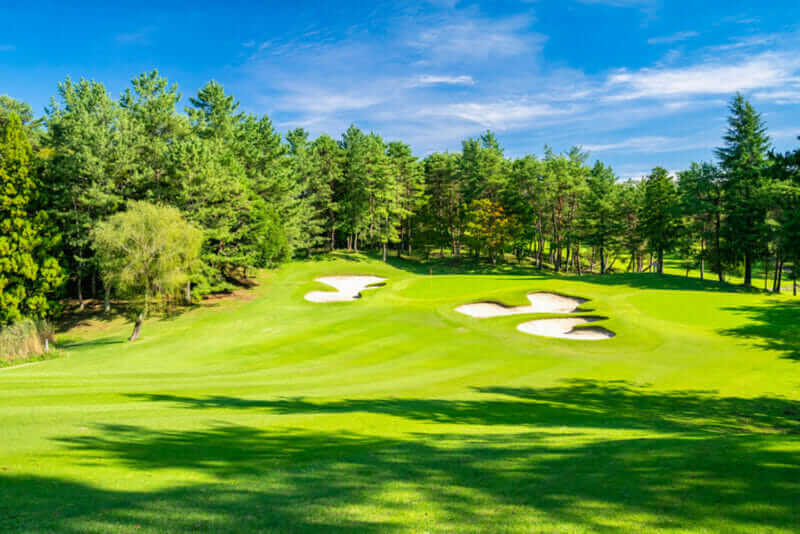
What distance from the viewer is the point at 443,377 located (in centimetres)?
1839

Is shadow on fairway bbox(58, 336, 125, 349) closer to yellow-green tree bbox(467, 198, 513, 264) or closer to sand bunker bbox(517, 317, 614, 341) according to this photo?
sand bunker bbox(517, 317, 614, 341)

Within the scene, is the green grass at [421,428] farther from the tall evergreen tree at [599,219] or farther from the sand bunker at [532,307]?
the tall evergreen tree at [599,219]

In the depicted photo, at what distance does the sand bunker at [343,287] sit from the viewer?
1628 inches

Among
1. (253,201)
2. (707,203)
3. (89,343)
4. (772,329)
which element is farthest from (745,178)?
(89,343)

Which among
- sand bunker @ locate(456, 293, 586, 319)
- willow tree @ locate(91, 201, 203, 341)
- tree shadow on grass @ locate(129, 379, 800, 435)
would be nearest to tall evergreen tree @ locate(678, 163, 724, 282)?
sand bunker @ locate(456, 293, 586, 319)

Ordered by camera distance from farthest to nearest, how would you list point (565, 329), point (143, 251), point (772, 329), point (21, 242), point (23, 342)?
point (21, 242)
point (143, 251)
point (23, 342)
point (565, 329)
point (772, 329)

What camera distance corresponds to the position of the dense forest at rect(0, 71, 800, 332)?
3334 cm

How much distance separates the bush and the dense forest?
5311mm

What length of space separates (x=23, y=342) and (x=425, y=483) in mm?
34483

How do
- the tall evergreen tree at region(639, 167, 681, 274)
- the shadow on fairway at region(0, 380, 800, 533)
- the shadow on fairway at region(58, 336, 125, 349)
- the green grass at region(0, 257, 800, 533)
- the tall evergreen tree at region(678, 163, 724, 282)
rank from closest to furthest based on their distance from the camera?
the shadow on fairway at region(0, 380, 800, 533), the green grass at region(0, 257, 800, 533), the shadow on fairway at region(58, 336, 125, 349), the tall evergreen tree at region(678, 163, 724, 282), the tall evergreen tree at region(639, 167, 681, 274)

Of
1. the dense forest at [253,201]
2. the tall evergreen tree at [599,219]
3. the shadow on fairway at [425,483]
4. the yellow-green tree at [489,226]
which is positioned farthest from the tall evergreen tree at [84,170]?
the tall evergreen tree at [599,219]

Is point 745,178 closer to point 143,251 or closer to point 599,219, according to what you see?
point 599,219

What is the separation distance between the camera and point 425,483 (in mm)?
6492

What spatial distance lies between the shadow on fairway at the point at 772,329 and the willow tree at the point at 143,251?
37.1 meters
